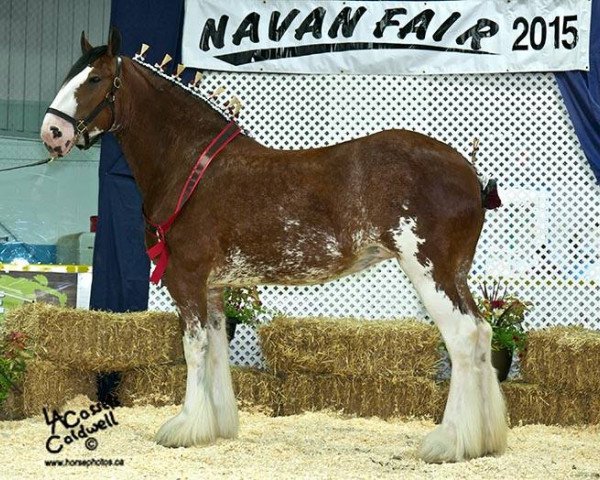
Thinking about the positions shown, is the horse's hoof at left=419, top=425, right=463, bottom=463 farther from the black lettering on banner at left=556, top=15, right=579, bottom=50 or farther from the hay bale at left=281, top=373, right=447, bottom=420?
the black lettering on banner at left=556, top=15, right=579, bottom=50

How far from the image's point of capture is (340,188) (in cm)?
437

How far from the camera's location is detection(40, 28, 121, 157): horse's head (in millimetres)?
4547

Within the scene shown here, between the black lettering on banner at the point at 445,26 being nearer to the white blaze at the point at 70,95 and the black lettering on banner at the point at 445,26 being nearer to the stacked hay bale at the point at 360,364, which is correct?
the stacked hay bale at the point at 360,364

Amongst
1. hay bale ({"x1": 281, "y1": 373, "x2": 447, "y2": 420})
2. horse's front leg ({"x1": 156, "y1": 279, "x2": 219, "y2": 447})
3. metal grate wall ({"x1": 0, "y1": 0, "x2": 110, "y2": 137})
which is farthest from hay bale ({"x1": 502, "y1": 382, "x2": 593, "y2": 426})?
metal grate wall ({"x1": 0, "y1": 0, "x2": 110, "y2": 137})

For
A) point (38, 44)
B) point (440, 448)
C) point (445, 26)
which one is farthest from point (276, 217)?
point (38, 44)

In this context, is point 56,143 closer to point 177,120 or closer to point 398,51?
point 177,120

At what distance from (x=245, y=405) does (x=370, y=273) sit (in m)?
1.20

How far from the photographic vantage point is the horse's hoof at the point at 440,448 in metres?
4.14

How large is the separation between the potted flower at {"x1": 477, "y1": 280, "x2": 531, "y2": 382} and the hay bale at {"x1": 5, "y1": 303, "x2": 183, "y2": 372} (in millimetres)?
1892

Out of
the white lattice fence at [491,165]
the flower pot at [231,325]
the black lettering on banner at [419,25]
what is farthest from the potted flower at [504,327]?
the black lettering on banner at [419,25]

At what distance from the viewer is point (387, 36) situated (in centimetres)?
605

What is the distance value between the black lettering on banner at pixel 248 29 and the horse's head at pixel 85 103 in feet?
5.15

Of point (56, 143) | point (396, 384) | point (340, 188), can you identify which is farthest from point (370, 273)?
point (56, 143)

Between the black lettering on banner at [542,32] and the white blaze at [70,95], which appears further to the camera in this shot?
the black lettering on banner at [542,32]
